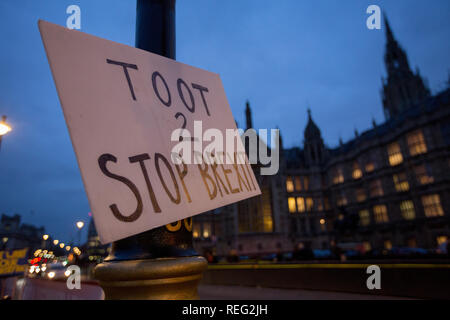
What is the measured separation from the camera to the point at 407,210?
115 feet

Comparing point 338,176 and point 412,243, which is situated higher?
point 338,176

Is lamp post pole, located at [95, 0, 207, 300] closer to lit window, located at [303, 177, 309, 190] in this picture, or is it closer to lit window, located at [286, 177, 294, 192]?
lit window, located at [286, 177, 294, 192]

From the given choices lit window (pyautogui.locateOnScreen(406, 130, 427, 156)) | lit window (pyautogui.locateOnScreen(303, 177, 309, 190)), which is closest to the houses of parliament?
lit window (pyautogui.locateOnScreen(406, 130, 427, 156))

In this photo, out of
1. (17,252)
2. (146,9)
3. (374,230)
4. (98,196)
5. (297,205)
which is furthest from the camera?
(297,205)

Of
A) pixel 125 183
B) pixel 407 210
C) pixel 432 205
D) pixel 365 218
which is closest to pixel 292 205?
pixel 365 218

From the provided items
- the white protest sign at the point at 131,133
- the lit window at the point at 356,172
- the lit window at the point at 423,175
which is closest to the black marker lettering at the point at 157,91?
the white protest sign at the point at 131,133

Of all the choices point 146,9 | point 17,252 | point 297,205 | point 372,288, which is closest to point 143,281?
point 146,9

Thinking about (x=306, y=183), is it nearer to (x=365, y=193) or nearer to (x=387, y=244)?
(x=365, y=193)

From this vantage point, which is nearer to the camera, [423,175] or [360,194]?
[423,175]

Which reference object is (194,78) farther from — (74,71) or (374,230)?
(374,230)

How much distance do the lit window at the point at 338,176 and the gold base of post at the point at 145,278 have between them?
5182 cm

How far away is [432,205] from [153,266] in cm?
4035
